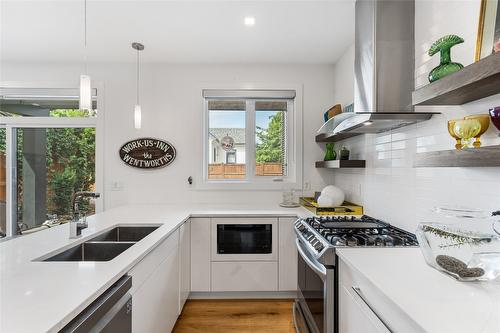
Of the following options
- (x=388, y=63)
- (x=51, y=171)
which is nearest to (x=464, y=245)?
(x=388, y=63)

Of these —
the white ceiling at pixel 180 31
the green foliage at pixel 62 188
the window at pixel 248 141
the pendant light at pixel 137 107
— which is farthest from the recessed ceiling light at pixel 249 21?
the green foliage at pixel 62 188

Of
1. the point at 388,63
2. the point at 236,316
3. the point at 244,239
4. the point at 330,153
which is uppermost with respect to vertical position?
the point at 388,63

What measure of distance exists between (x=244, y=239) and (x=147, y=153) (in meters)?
1.55

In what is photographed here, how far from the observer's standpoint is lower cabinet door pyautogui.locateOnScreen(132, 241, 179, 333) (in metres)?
1.36

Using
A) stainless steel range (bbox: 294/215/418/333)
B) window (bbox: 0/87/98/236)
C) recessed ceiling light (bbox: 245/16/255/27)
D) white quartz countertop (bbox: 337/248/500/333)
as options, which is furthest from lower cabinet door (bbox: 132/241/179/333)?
recessed ceiling light (bbox: 245/16/255/27)

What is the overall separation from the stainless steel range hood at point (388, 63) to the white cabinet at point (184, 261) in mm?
1686

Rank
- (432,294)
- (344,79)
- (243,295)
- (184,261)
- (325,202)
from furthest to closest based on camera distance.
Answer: (344,79)
(243,295)
(325,202)
(184,261)
(432,294)

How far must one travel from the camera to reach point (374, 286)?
997mm

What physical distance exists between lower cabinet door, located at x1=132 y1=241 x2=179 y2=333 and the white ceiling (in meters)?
1.94

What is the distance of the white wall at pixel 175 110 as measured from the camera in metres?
3.11

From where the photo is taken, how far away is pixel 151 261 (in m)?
1.54

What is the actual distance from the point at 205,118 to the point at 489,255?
2810 mm

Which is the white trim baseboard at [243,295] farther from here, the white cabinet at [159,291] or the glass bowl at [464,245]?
the glass bowl at [464,245]

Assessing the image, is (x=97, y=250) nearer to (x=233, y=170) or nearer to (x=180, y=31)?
(x=233, y=170)
